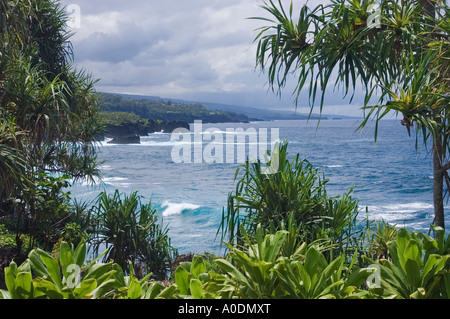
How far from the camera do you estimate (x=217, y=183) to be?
92.8ft

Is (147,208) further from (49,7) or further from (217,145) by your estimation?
(217,145)

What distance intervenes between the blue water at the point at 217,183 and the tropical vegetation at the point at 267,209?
6.31 ft

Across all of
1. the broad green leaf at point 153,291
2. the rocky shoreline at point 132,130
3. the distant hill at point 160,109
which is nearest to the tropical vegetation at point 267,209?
the broad green leaf at point 153,291

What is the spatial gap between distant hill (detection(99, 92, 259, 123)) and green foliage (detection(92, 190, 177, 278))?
25.8 metres

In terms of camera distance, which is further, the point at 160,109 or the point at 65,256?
the point at 160,109

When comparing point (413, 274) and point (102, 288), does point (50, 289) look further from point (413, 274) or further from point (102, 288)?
point (413, 274)

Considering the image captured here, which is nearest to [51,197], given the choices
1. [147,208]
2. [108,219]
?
[108,219]

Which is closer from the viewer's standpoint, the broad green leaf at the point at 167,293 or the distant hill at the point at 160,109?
the broad green leaf at the point at 167,293

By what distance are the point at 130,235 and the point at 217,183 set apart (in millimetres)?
22334

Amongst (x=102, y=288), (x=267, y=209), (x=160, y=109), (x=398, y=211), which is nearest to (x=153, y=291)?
(x=102, y=288)

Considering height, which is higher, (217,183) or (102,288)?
(102,288)

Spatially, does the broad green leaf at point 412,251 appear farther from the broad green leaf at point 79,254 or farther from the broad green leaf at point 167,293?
the broad green leaf at point 79,254

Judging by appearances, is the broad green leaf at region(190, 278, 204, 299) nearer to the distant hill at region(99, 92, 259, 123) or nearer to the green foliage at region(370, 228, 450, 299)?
the green foliage at region(370, 228, 450, 299)

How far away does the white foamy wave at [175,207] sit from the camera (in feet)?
61.9
